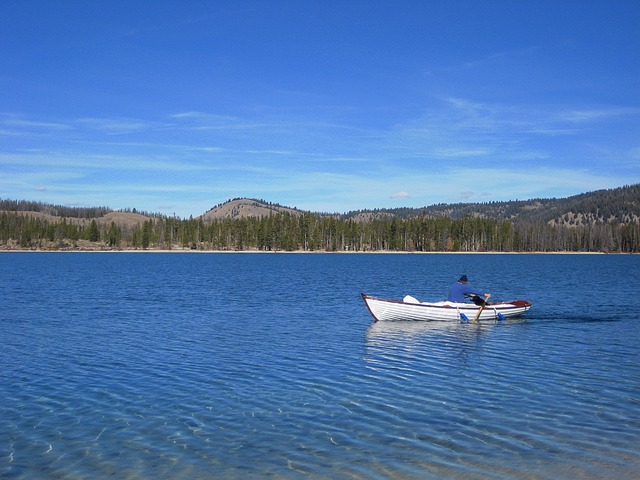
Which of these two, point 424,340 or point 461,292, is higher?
point 461,292

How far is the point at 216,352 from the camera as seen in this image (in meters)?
25.2

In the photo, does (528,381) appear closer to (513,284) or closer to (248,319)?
(248,319)

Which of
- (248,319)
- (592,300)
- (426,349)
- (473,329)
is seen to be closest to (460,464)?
(426,349)

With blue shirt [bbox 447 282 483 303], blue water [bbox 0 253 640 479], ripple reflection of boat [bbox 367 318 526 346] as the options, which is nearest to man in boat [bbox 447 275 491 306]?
blue shirt [bbox 447 282 483 303]

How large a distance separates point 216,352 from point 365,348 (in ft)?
20.6

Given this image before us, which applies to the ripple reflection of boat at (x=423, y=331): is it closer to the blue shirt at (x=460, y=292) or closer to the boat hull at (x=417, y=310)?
the boat hull at (x=417, y=310)

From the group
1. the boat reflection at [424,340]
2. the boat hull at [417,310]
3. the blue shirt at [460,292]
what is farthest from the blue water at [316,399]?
the blue shirt at [460,292]

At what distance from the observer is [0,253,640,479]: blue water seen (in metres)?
12.6

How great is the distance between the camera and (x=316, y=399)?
1755 cm

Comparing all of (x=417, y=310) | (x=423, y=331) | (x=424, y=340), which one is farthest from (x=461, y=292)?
(x=424, y=340)

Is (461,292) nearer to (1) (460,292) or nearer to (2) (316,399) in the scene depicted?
(1) (460,292)

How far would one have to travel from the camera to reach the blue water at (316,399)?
41.4ft

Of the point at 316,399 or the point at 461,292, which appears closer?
the point at 316,399

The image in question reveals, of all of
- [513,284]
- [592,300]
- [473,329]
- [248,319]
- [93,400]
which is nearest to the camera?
[93,400]
